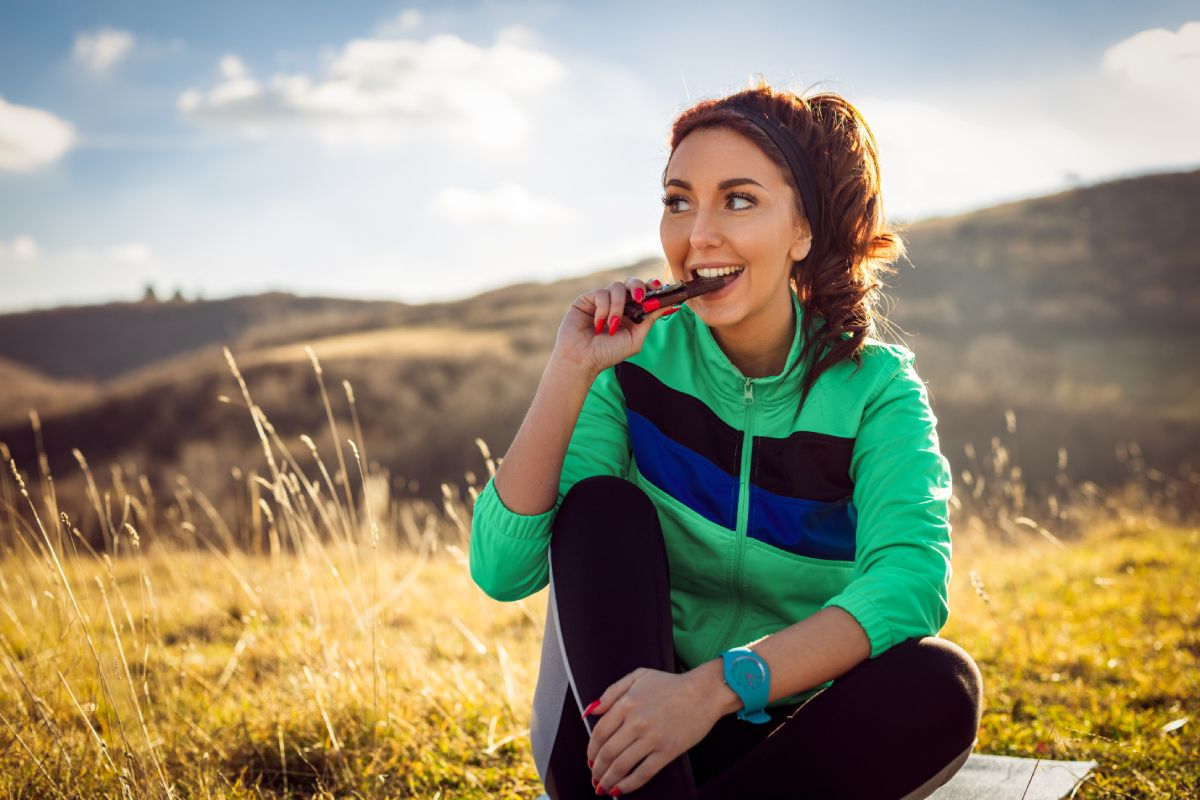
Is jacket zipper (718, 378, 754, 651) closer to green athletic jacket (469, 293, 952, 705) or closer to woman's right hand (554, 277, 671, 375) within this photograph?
green athletic jacket (469, 293, 952, 705)

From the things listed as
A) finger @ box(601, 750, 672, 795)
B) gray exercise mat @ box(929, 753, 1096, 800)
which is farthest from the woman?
gray exercise mat @ box(929, 753, 1096, 800)

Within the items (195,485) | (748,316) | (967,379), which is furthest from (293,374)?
(748,316)

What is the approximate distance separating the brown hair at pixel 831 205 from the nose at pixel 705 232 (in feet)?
0.78

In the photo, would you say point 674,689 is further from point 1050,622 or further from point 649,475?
point 1050,622

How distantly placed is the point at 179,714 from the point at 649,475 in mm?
2216

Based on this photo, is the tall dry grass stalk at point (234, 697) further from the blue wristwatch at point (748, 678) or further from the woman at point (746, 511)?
the blue wristwatch at point (748, 678)

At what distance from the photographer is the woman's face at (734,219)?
2.34 metres

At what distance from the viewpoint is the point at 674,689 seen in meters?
1.80

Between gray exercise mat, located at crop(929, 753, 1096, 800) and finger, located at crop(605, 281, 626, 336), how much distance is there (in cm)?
169

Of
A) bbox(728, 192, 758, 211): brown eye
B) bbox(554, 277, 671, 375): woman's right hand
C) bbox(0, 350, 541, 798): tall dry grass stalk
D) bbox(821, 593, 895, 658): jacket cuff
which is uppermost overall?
bbox(728, 192, 758, 211): brown eye

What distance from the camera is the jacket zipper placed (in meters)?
2.27

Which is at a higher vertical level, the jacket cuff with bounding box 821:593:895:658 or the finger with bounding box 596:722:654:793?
the jacket cuff with bounding box 821:593:895:658

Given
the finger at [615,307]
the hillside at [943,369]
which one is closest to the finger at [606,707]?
the finger at [615,307]

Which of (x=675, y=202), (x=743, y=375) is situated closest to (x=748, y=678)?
(x=743, y=375)
